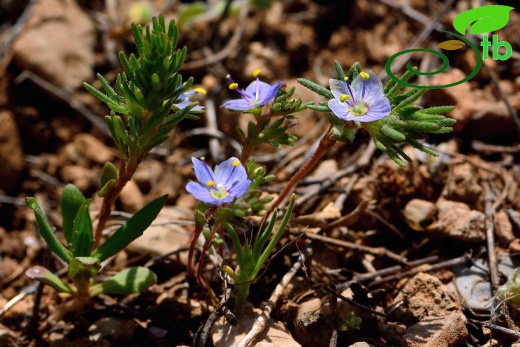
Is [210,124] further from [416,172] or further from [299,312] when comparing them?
[299,312]

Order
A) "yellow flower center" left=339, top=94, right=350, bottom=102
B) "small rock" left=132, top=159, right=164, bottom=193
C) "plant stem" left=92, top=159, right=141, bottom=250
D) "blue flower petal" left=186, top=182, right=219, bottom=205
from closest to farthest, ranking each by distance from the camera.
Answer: "blue flower petal" left=186, top=182, right=219, bottom=205
"yellow flower center" left=339, top=94, right=350, bottom=102
"plant stem" left=92, top=159, right=141, bottom=250
"small rock" left=132, top=159, right=164, bottom=193

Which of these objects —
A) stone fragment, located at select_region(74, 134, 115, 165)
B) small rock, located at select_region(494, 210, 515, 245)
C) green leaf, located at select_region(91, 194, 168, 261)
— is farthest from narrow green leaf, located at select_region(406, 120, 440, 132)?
stone fragment, located at select_region(74, 134, 115, 165)

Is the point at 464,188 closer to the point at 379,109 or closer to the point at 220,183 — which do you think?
the point at 379,109

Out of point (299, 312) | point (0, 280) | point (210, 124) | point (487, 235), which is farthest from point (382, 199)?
point (0, 280)

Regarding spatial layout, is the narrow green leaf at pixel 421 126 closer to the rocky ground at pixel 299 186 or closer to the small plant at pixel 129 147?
the rocky ground at pixel 299 186

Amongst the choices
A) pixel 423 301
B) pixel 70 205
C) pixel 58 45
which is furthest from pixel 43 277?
pixel 58 45

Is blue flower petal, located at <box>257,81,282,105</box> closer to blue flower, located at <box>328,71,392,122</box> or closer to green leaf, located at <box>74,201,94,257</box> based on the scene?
blue flower, located at <box>328,71,392,122</box>
